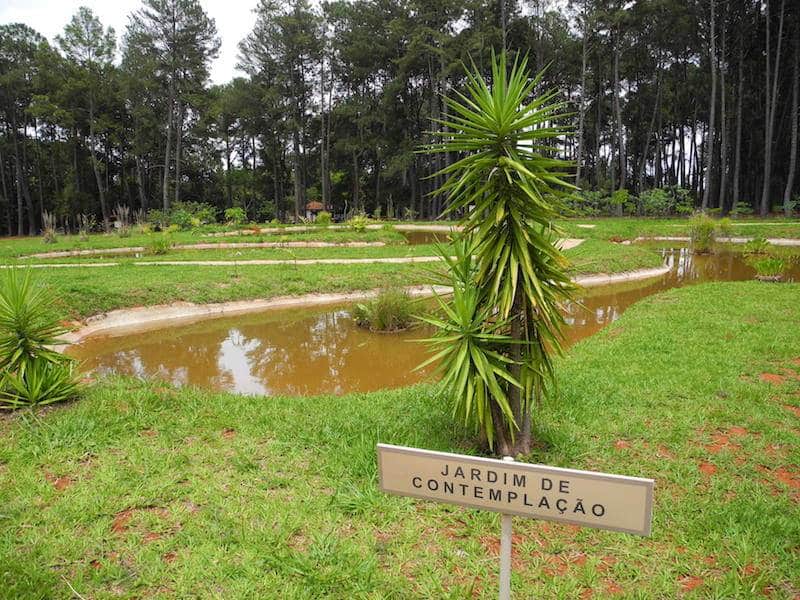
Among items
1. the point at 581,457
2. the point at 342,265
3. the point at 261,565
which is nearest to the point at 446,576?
the point at 261,565

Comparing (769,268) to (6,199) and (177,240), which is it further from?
(6,199)

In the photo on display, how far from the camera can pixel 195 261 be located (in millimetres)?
14742

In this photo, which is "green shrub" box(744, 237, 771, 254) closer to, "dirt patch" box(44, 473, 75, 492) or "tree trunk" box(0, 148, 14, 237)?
"dirt patch" box(44, 473, 75, 492)

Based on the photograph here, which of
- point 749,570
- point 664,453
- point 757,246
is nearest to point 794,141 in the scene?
point 757,246

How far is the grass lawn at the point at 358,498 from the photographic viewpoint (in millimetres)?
2555

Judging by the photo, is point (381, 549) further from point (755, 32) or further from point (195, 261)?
point (755, 32)

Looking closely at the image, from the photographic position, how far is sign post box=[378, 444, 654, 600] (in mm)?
1629

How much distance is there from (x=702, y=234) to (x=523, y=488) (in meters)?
17.9

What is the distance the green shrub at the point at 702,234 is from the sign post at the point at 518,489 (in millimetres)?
17635

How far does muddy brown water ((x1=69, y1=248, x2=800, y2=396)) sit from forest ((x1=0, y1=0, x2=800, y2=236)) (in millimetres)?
20656

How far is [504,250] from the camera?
Answer: 332 cm

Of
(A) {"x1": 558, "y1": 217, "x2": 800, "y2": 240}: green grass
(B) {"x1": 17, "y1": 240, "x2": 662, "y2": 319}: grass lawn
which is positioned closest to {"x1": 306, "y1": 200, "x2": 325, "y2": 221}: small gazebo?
Answer: (A) {"x1": 558, "y1": 217, "x2": 800, "y2": 240}: green grass

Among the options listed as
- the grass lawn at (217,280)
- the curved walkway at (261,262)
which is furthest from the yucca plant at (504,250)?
the curved walkway at (261,262)

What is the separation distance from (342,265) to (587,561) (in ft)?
39.1
